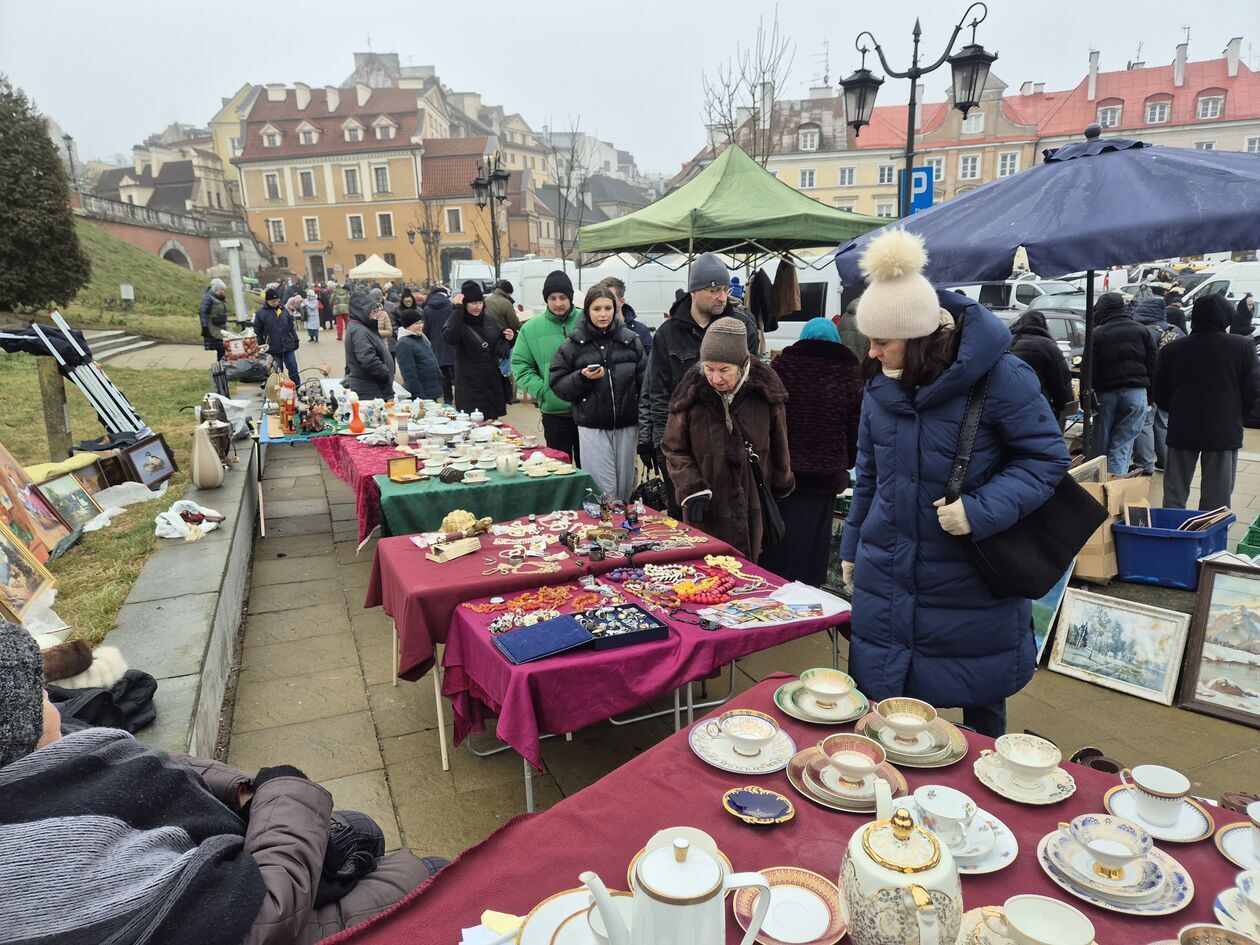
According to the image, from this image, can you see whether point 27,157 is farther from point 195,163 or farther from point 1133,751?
point 195,163

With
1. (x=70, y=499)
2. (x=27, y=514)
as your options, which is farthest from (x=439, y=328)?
(x=27, y=514)

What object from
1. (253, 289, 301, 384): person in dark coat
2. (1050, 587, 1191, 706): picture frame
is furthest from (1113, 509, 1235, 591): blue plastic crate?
(253, 289, 301, 384): person in dark coat

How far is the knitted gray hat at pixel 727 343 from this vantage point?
346cm

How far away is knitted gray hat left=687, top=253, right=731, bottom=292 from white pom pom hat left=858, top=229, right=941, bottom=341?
7.15 ft

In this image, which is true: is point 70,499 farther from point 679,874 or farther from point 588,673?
point 679,874

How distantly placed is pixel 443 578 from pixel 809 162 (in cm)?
4473

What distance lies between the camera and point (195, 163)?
202 ft

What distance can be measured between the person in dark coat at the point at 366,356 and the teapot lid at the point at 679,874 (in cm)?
659

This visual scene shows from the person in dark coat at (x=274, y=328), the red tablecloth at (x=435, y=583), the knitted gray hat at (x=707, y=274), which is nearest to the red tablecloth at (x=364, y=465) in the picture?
the red tablecloth at (x=435, y=583)

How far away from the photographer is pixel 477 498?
14.3ft

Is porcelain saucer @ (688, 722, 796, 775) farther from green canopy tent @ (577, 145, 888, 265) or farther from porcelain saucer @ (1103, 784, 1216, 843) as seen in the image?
green canopy tent @ (577, 145, 888, 265)

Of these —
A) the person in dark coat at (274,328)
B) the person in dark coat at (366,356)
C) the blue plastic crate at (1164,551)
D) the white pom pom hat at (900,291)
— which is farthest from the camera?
the person in dark coat at (274,328)

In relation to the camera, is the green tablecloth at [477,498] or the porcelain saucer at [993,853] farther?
the green tablecloth at [477,498]

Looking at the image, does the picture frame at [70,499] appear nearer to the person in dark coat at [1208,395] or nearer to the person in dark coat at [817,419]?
the person in dark coat at [817,419]
